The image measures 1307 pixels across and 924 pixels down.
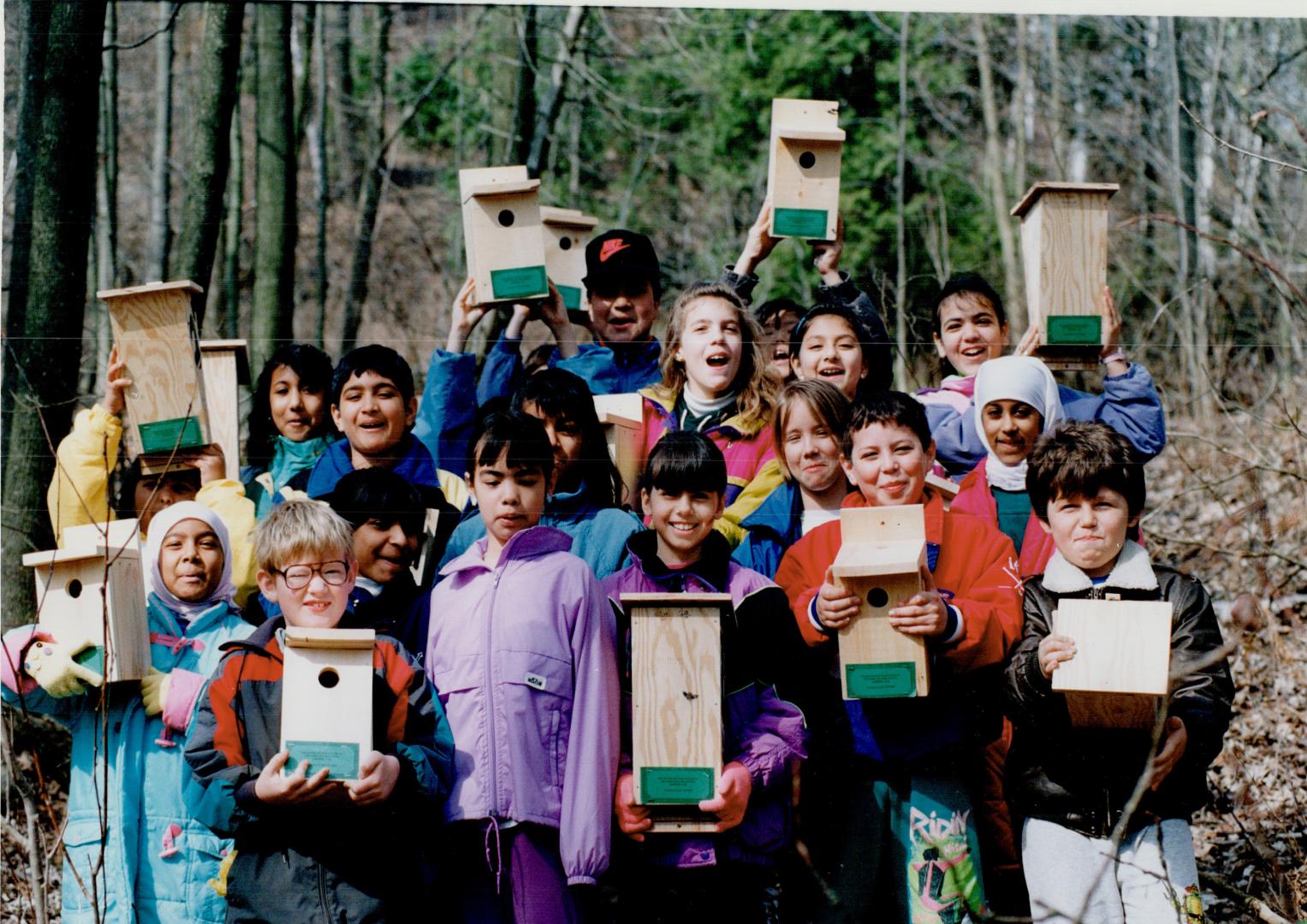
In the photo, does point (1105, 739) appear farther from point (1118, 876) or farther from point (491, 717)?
point (491, 717)

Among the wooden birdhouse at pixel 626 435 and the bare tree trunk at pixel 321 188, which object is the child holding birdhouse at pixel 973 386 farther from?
the bare tree trunk at pixel 321 188

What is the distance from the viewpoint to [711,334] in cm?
421

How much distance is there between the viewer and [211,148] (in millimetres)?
6641

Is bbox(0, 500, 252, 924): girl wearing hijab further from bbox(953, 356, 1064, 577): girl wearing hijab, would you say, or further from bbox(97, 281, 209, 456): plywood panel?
bbox(953, 356, 1064, 577): girl wearing hijab

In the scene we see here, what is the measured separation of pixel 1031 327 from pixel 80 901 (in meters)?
A: 3.00

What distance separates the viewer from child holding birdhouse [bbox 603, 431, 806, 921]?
3.37 meters

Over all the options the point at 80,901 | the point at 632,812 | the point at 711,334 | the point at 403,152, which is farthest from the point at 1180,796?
the point at 403,152

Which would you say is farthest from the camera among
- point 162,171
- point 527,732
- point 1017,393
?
point 162,171

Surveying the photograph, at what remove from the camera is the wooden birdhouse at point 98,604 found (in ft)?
11.5

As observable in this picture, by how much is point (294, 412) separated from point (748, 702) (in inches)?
76.1

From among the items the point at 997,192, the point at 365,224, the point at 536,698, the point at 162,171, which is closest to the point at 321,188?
the point at 365,224

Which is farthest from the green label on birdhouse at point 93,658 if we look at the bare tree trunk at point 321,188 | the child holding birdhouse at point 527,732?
the bare tree trunk at point 321,188

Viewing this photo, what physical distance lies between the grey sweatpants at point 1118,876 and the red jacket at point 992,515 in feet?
2.22

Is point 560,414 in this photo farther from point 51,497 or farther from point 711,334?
point 51,497
